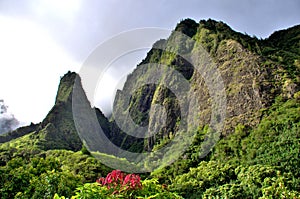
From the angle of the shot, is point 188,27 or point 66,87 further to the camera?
point 66,87

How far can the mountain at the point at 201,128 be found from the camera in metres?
25.3

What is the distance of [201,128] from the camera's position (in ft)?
159

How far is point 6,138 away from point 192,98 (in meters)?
64.9

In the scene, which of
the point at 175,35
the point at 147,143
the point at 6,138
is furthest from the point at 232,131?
the point at 6,138

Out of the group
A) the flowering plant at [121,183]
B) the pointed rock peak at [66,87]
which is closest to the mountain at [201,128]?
the flowering plant at [121,183]

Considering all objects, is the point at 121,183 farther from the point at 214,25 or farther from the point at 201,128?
the point at 214,25

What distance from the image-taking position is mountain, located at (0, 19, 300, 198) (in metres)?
25.3

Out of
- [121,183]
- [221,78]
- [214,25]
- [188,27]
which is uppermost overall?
[188,27]

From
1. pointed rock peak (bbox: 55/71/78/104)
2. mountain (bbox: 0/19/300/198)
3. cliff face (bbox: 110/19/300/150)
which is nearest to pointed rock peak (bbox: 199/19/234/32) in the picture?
cliff face (bbox: 110/19/300/150)

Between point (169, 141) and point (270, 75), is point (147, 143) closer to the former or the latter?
point (169, 141)

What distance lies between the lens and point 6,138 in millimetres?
91125

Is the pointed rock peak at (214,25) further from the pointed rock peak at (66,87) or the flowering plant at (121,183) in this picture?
the flowering plant at (121,183)

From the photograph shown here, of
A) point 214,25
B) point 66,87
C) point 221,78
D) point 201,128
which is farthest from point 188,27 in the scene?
point 66,87

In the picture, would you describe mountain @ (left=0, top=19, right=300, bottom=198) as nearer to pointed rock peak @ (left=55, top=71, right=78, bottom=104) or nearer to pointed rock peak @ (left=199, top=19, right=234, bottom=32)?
pointed rock peak @ (left=199, top=19, right=234, bottom=32)
